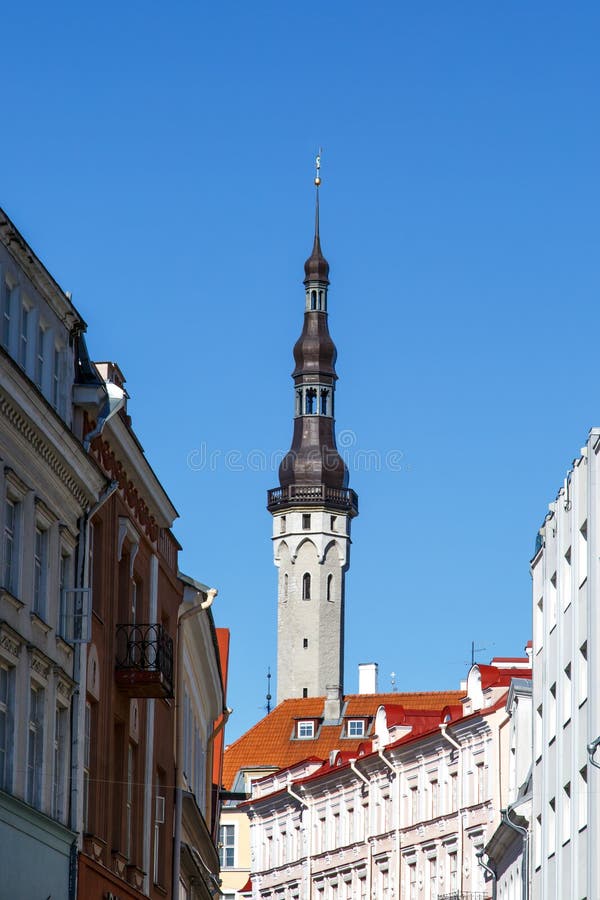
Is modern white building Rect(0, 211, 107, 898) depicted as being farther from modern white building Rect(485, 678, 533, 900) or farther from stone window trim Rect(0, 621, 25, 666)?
modern white building Rect(485, 678, 533, 900)

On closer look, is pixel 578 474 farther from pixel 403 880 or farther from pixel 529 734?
pixel 403 880

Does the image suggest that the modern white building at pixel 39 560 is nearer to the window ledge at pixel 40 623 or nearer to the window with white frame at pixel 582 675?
the window ledge at pixel 40 623

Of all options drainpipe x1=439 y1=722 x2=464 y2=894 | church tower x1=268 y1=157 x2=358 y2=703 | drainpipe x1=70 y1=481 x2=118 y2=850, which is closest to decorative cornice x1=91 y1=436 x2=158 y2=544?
drainpipe x1=70 y1=481 x2=118 y2=850

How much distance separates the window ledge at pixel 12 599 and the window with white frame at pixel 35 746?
1.28 m

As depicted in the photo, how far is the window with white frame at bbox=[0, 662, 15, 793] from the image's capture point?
80.1 ft

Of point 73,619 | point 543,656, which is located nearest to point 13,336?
point 73,619

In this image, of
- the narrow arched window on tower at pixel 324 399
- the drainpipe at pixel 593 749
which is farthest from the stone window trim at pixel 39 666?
the narrow arched window on tower at pixel 324 399

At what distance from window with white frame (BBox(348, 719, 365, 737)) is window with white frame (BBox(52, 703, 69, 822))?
82617 millimetres

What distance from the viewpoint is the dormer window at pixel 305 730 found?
114 metres

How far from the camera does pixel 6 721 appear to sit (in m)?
24.7

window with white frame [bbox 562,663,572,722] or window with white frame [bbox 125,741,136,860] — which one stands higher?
window with white frame [bbox 562,663,572,722]

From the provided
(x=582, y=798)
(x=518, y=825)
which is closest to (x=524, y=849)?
(x=518, y=825)

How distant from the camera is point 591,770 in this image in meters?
39.2

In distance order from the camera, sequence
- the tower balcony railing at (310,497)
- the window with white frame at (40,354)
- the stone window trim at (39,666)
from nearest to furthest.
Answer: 1. the stone window trim at (39,666)
2. the window with white frame at (40,354)
3. the tower balcony railing at (310,497)
